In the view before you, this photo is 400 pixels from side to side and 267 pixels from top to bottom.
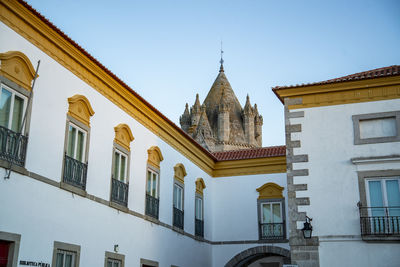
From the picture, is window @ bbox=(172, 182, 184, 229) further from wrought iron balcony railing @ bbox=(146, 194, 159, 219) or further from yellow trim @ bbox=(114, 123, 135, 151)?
yellow trim @ bbox=(114, 123, 135, 151)

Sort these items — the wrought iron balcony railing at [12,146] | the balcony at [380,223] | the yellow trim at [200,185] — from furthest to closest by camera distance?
1. the yellow trim at [200,185]
2. the balcony at [380,223]
3. the wrought iron balcony railing at [12,146]

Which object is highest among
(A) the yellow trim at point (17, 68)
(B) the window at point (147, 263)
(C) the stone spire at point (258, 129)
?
(C) the stone spire at point (258, 129)

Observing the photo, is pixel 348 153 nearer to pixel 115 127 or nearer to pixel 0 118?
pixel 115 127

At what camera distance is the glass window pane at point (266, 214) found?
2048 centimetres

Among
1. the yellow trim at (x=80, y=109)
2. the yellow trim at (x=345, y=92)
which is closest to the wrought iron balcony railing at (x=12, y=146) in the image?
the yellow trim at (x=80, y=109)

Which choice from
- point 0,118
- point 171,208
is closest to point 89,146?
point 0,118

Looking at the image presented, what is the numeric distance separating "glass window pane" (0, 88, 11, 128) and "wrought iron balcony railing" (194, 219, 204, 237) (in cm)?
1020

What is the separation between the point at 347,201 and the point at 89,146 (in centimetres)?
654

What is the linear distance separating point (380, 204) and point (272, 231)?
24.1ft

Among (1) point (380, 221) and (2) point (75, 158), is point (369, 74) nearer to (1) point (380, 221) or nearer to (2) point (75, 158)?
(1) point (380, 221)

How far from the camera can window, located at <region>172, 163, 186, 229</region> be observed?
17.7 metres

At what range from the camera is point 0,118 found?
1021cm

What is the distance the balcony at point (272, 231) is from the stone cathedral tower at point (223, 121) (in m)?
24.7

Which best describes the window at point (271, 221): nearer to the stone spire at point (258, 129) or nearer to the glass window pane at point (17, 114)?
the glass window pane at point (17, 114)
